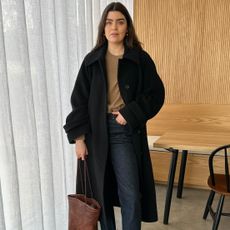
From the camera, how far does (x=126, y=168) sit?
147 cm

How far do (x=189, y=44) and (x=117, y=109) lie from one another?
1383mm

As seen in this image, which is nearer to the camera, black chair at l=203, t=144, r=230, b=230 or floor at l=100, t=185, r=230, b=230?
black chair at l=203, t=144, r=230, b=230

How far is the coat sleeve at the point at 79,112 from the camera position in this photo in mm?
1451

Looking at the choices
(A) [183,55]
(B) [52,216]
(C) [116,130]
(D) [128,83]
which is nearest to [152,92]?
(D) [128,83]

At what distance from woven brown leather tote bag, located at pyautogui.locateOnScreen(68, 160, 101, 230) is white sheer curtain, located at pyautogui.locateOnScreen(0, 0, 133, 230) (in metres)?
0.18

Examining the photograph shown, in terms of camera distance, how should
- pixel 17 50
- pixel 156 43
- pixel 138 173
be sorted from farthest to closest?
pixel 156 43
pixel 138 173
pixel 17 50

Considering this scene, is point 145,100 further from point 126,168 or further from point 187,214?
point 187,214

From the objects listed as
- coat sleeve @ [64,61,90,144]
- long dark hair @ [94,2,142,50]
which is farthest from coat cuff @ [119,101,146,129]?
long dark hair @ [94,2,142,50]

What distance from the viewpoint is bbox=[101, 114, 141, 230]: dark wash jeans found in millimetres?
1446

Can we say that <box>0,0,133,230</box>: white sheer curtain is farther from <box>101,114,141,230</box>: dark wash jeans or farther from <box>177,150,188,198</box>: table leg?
<box>177,150,188,198</box>: table leg

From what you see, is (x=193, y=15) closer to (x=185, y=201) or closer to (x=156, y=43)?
(x=156, y=43)

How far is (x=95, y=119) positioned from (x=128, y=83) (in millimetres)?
263

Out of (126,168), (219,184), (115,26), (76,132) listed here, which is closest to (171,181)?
(219,184)

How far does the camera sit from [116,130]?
1441 mm
